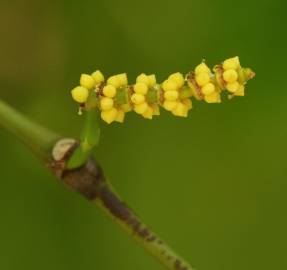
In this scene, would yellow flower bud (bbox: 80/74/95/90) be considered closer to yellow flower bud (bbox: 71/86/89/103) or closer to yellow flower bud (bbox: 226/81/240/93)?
yellow flower bud (bbox: 71/86/89/103)

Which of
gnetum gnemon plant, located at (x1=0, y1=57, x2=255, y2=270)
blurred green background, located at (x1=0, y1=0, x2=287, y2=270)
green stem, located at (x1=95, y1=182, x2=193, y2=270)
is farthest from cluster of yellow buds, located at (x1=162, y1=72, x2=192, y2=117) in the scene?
blurred green background, located at (x1=0, y1=0, x2=287, y2=270)

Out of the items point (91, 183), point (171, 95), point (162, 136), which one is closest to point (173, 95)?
point (171, 95)

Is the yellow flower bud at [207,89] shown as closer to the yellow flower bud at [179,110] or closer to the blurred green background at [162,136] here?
the yellow flower bud at [179,110]

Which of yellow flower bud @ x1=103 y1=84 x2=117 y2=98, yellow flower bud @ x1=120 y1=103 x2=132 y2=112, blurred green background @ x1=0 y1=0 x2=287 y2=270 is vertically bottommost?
blurred green background @ x1=0 y1=0 x2=287 y2=270

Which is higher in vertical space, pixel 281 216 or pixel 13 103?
pixel 13 103

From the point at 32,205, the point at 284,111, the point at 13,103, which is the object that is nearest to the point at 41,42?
the point at 13,103

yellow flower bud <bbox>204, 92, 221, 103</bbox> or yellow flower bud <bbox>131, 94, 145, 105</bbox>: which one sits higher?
yellow flower bud <bbox>131, 94, 145, 105</bbox>

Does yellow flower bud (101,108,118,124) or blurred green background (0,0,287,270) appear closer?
yellow flower bud (101,108,118,124)

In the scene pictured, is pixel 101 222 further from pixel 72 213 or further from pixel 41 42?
pixel 41 42

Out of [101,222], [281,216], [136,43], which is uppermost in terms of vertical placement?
[136,43]
